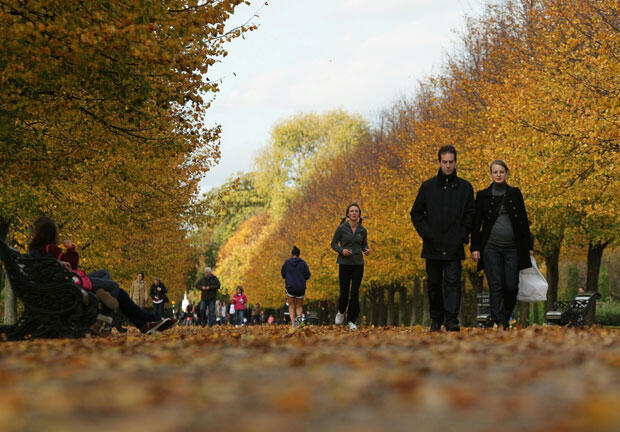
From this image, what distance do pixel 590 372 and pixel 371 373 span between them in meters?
1.26

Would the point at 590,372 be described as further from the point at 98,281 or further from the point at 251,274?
the point at 251,274

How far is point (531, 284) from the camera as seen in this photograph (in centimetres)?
1148

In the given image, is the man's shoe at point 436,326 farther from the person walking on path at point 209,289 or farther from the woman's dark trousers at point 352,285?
the person walking on path at point 209,289

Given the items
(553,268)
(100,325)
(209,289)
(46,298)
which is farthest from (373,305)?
(46,298)

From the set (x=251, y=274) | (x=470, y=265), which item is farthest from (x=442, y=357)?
(x=251, y=274)

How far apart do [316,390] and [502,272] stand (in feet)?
24.3

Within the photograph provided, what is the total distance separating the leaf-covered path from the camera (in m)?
3.17

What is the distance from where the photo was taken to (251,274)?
64.8m

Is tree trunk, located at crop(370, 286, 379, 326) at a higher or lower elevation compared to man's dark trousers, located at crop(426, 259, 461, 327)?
lower

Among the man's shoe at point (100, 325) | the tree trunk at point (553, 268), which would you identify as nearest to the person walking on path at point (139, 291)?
the tree trunk at point (553, 268)

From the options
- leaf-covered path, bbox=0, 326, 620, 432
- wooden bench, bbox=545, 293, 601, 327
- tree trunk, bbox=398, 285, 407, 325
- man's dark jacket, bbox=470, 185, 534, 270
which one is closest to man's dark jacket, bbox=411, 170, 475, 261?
man's dark jacket, bbox=470, 185, 534, 270

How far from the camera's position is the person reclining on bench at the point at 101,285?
10.6 metres

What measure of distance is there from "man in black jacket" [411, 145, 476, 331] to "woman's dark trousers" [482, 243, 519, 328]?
0.41 meters

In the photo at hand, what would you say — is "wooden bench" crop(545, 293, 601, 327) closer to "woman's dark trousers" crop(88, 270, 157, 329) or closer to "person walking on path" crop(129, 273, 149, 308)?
"woman's dark trousers" crop(88, 270, 157, 329)
